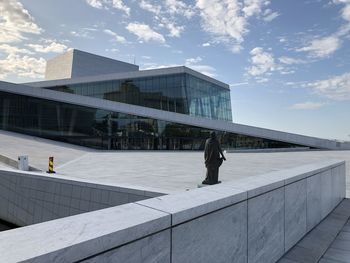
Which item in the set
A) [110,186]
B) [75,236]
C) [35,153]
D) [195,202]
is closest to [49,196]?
[110,186]

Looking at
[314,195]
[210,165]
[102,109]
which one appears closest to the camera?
[314,195]

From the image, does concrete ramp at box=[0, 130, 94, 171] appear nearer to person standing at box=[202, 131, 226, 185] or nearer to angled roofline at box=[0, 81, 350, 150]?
angled roofline at box=[0, 81, 350, 150]

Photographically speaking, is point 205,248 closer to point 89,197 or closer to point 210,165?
point 210,165

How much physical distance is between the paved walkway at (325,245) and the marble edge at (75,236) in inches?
111

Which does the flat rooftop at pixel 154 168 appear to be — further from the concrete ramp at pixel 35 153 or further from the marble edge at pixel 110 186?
the marble edge at pixel 110 186

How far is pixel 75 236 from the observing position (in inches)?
76.9

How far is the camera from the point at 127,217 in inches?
93.7

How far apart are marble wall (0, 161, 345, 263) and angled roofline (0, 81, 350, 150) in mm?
27674

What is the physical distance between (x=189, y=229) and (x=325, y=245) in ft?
10.9

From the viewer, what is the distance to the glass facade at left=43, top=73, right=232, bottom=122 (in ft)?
132

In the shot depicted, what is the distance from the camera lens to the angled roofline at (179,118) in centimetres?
3191

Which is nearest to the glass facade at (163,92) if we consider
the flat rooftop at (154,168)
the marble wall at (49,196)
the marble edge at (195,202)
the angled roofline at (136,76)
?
the angled roofline at (136,76)

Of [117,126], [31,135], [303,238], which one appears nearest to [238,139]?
[117,126]

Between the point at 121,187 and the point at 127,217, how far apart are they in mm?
6040
